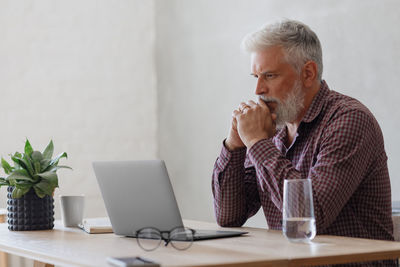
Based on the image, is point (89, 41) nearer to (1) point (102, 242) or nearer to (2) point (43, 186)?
(2) point (43, 186)

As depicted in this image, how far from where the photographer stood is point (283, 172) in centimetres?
168

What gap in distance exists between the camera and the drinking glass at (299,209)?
4.49 feet

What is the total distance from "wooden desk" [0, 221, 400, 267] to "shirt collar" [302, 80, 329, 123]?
1.29ft

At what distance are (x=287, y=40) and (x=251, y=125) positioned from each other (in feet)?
1.03

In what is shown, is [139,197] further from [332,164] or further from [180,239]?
[332,164]

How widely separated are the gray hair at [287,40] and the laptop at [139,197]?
0.55 m

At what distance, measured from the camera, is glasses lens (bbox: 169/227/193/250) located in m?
1.37

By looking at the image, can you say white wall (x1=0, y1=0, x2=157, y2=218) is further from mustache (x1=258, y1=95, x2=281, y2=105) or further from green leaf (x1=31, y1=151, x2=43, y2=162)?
mustache (x1=258, y1=95, x2=281, y2=105)

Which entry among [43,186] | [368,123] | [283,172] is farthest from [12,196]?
[368,123]

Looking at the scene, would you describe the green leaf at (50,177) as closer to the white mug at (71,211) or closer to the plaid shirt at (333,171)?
the white mug at (71,211)

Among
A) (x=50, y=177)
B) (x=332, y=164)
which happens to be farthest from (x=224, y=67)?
(x=332, y=164)

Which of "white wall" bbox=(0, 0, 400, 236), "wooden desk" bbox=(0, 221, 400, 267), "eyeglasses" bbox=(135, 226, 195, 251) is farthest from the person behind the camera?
"white wall" bbox=(0, 0, 400, 236)

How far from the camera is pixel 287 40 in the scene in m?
1.95

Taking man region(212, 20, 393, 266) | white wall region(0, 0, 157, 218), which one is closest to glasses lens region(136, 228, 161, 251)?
man region(212, 20, 393, 266)
